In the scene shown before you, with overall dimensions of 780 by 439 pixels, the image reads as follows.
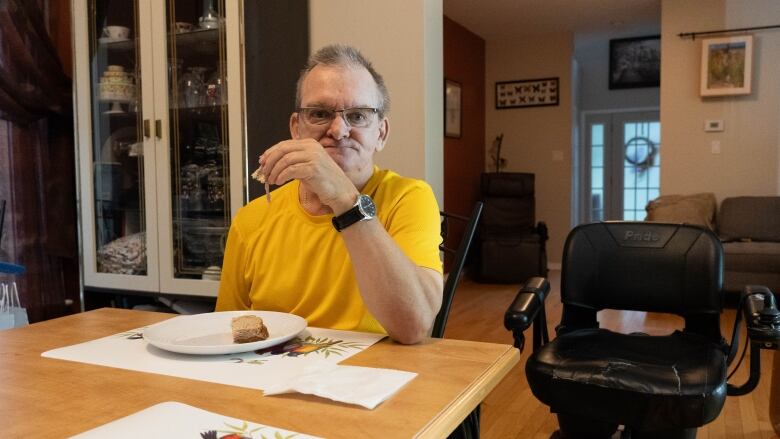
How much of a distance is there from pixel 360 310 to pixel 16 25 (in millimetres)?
2384

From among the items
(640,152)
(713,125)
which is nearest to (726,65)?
(713,125)

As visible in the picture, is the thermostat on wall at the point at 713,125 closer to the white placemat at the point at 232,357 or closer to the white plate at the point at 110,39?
the white plate at the point at 110,39

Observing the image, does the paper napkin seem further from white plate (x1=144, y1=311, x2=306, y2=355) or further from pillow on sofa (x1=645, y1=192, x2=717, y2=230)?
pillow on sofa (x1=645, y1=192, x2=717, y2=230)

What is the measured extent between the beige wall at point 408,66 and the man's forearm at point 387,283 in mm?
1322

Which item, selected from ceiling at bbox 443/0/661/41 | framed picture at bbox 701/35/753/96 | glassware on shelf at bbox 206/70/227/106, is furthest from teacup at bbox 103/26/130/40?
framed picture at bbox 701/35/753/96

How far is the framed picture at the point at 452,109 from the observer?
234 inches

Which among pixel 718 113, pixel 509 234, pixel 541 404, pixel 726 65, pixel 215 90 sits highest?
pixel 726 65

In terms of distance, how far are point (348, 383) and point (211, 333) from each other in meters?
0.41

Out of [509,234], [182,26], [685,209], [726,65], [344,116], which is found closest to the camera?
[344,116]

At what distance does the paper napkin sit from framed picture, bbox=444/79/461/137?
17.0 ft

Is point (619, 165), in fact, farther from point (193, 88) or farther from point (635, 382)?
point (635, 382)

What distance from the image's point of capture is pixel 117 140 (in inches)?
114

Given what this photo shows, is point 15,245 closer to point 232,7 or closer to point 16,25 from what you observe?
point 16,25

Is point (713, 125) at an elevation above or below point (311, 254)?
above
